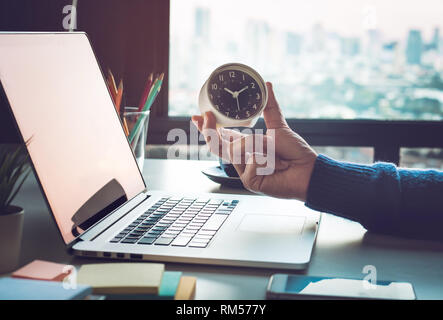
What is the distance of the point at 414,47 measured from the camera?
2.04 metres

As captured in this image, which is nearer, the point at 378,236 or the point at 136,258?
the point at 136,258

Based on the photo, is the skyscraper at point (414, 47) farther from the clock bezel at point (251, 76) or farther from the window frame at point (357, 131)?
the clock bezel at point (251, 76)

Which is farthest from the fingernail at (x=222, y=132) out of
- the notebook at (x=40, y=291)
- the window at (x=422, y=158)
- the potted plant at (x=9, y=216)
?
the window at (x=422, y=158)

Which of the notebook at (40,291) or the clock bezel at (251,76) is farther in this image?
the clock bezel at (251,76)

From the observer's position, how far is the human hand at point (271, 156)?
0.97m

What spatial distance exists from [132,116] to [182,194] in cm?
25

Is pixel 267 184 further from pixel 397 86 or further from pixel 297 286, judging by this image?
pixel 397 86

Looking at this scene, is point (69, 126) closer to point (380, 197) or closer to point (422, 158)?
point (380, 197)

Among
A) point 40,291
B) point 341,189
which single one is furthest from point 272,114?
point 40,291

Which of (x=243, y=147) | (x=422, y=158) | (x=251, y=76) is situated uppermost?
(x=251, y=76)

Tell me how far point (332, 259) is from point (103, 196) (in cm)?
37

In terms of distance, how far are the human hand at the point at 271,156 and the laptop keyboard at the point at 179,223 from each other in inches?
3.0

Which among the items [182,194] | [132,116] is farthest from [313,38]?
[182,194]

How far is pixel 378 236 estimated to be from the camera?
898mm
